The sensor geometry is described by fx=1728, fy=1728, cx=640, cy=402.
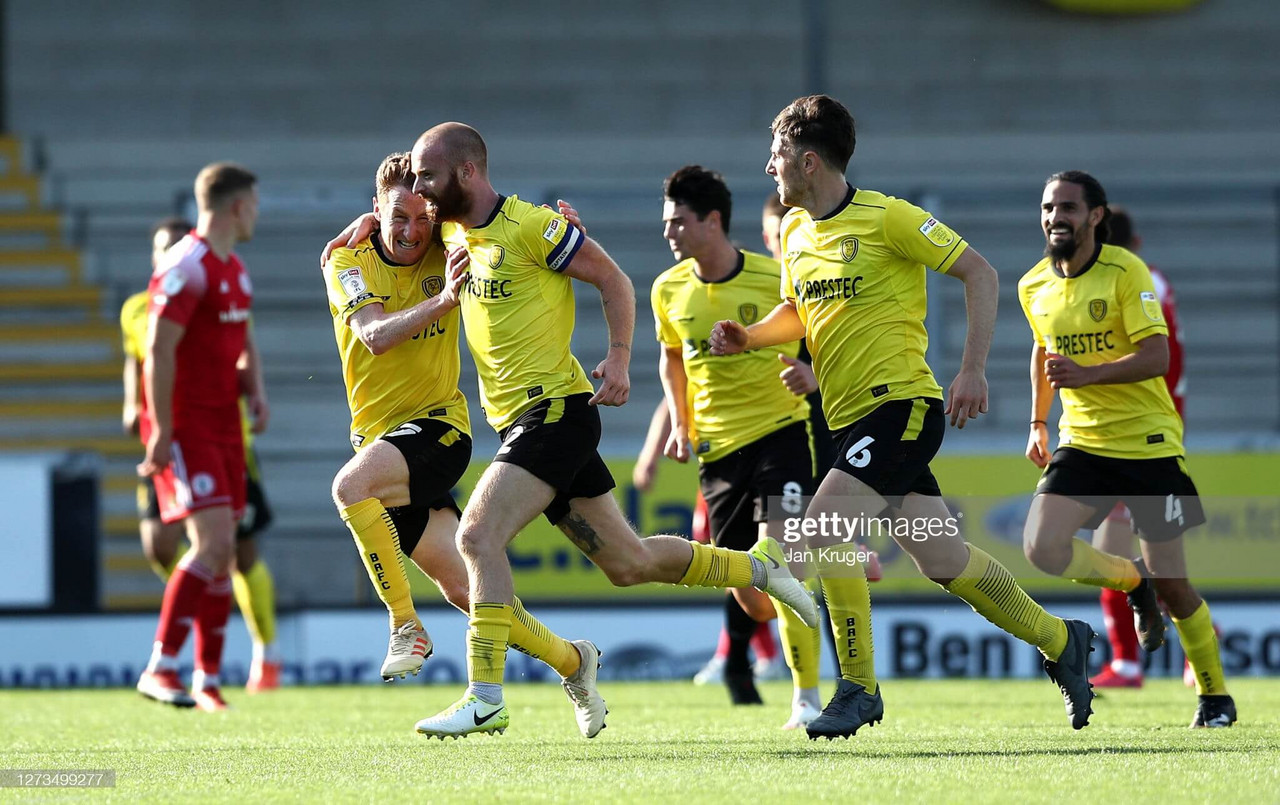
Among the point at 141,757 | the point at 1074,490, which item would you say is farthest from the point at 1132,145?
the point at 141,757

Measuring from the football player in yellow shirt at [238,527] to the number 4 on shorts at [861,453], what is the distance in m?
4.06

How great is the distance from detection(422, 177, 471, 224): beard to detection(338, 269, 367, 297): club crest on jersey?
343mm

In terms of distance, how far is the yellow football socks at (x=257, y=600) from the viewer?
904cm

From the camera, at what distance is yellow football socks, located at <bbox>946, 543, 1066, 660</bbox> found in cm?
543

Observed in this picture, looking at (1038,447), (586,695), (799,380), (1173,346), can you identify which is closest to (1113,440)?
(1038,447)

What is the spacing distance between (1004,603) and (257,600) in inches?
191

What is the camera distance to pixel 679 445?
673 cm

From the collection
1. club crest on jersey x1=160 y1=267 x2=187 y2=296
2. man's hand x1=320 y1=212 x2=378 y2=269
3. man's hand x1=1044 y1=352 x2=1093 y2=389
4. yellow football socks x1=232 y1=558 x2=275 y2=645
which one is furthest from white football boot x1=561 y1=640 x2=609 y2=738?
yellow football socks x1=232 y1=558 x2=275 y2=645

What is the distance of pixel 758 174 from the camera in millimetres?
15164

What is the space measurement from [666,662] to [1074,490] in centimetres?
423

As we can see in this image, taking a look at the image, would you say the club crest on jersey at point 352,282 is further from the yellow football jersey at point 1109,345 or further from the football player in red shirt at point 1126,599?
the football player in red shirt at point 1126,599

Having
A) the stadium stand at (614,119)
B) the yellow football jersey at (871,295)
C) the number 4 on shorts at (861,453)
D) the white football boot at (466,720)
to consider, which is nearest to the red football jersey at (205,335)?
the white football boot at (466,720)

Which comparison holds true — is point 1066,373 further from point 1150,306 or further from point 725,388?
point 725,388

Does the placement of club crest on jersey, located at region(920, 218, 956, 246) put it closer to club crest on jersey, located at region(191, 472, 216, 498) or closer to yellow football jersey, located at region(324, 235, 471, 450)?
yellow football jersey, located at region(324, 235, 471, 450)
